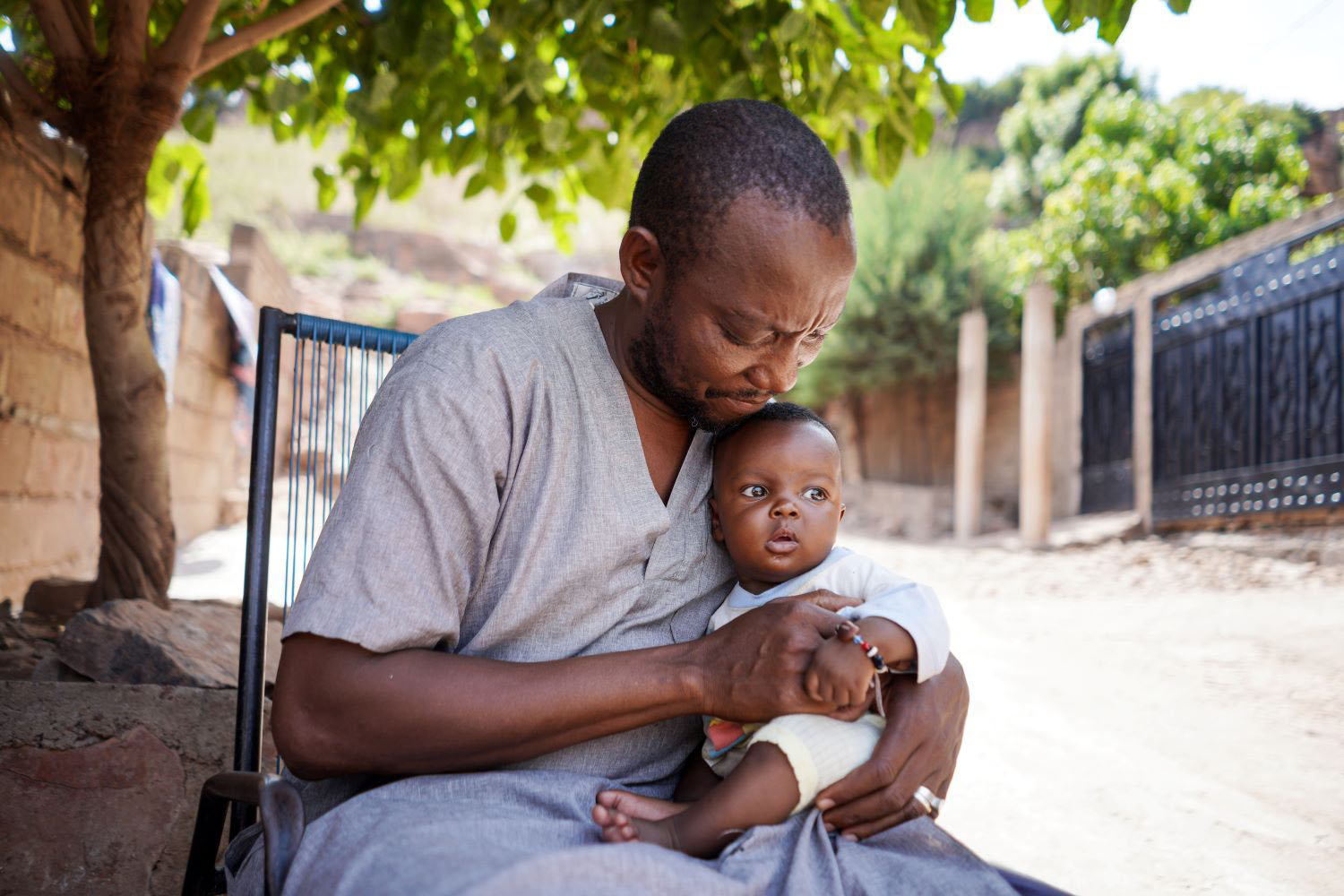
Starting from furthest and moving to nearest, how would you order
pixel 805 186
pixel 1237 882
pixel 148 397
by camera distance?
pixel 148 397
pixel 1237 882
pixel 805 186

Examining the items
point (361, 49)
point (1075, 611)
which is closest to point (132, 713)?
point (361, 49)

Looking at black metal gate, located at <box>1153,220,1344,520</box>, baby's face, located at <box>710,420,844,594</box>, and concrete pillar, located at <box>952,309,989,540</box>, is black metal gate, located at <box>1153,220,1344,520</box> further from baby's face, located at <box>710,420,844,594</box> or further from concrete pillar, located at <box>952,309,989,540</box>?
baby's face, located at <box>710,420,844,594</box>

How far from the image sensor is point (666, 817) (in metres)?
1.51

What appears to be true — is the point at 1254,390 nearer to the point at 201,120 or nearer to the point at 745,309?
the point at 201,120

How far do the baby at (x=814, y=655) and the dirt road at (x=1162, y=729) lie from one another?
66.7 inches

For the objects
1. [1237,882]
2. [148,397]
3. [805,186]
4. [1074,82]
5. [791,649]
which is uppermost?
[1074,82]

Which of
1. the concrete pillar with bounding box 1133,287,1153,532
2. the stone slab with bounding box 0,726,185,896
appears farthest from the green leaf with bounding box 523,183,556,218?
the concrete pillar with bounding box 1133,287,1153,532

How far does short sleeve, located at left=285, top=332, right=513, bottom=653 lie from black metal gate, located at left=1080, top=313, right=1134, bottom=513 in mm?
10247

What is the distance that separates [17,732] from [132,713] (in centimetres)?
23

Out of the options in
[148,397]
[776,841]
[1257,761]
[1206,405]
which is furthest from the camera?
[1206,405]

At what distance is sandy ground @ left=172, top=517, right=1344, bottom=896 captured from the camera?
10.3 feet

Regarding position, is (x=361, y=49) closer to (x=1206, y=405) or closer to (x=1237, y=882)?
(x=1237, y=882)

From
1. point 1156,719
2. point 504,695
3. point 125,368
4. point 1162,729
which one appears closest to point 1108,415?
point 1156,719

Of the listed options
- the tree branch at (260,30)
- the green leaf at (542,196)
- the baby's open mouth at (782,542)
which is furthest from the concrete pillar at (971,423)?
the baby's open mouth at (782,542)
